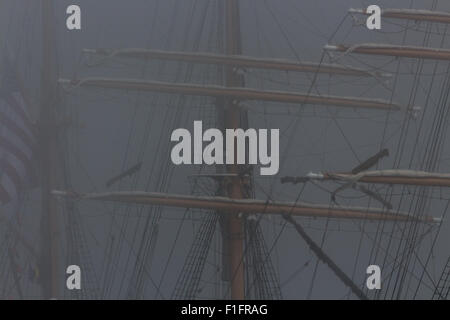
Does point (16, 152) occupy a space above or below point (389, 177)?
above

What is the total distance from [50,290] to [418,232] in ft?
11.4

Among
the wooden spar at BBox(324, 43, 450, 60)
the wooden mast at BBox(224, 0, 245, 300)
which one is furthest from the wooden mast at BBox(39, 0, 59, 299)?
the wooden spar at BBox(324, 43, 450, 60)

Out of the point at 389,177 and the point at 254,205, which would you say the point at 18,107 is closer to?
the point at 254,205

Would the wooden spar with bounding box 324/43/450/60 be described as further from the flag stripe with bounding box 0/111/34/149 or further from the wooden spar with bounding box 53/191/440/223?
the flag stripe with bounding box 0/111/34/149

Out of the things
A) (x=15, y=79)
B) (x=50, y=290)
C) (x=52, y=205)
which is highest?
(x=15, y=79)

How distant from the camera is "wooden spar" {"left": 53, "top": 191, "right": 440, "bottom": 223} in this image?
10.2 m

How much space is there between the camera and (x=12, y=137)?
10664 mm

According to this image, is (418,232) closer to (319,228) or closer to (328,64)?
(319,228)

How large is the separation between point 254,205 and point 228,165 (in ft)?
1.49

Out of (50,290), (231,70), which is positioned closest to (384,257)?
(231,70)

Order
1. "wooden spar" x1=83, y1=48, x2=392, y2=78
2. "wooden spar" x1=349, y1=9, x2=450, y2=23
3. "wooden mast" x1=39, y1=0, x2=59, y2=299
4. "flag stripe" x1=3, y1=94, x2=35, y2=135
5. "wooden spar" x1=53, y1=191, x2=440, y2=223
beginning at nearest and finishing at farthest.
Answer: "wooden spar" x1=53, y1=191, x2=440, y2=223
"wooden spar" x1=349, y1=9, x2=450, y2=23
"wooden spar" x1=83, y1=48, x2=392, y2=78
"flag stripe" x1=3, y1=94, x2=35, y2=135
"wooden mast" x1=39, y1=0, x2=59, y2=299

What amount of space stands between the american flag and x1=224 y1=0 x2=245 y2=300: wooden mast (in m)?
1.93

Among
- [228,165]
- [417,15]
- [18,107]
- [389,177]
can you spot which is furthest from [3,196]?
[417,15]

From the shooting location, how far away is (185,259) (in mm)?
10570
